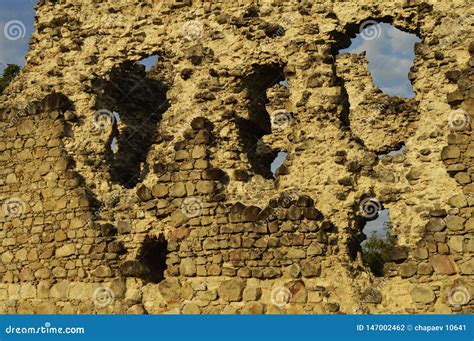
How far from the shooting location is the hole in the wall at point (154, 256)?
7.56 metres

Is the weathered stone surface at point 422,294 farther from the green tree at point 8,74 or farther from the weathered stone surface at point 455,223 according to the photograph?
the green tree at point 8,74

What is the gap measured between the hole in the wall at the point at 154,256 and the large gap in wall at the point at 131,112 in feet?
3.65

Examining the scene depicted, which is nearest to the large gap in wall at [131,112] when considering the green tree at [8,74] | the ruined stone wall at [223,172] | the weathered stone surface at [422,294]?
the ruined stone wall at [223,172]

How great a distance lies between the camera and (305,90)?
7312 mm

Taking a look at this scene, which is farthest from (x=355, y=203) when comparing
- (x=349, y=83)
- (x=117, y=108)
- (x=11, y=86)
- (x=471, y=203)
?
(x=349, y=83)

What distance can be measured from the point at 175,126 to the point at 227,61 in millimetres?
1031

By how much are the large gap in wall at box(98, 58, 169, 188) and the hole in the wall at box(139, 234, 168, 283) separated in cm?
Answer: 111

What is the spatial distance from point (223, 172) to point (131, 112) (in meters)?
2.47

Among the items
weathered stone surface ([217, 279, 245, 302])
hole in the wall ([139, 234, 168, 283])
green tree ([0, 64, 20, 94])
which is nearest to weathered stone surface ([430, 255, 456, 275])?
weathered stone surface ([217, 279, 245, 302])

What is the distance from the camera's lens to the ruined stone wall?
6.62 metres

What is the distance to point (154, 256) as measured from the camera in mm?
7863

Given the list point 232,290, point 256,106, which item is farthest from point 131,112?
point 232,290

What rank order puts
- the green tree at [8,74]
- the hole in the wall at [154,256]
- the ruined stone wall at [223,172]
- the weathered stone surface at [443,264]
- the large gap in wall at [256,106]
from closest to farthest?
the weathered stone surface at [443,264] < the ruined stone wall at [223,172] < the hole in the wall at [154,256] < the large gap in wall at [256,106] < the green tree at [8,74]

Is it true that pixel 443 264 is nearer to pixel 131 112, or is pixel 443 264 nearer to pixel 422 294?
pixel 422 294
